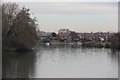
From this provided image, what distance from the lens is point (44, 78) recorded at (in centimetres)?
1206

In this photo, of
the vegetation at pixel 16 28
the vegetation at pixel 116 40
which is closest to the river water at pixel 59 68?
the vegetation at pixel 16 28

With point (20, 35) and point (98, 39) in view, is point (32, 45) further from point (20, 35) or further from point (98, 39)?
point (98, 39)

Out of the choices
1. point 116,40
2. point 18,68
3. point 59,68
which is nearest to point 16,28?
point 116,40

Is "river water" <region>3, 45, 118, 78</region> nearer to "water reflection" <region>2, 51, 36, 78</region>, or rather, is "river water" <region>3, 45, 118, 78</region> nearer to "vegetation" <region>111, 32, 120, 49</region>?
"water reflection" <region>2, 51, 36, 78</region>

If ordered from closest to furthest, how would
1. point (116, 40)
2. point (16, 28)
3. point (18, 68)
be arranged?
point (18, 68) → point (16, 28) → point (116, 40)

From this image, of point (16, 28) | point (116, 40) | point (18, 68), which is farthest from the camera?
point (116, 40)

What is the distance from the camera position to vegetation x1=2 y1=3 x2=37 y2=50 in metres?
31.3

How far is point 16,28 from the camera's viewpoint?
32625mm

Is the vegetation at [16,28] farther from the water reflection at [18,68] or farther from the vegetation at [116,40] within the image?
the water reflection at [18,68]

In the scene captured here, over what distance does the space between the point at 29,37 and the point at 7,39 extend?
3.35 metres

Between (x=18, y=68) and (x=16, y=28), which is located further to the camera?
(x=16, y=28)

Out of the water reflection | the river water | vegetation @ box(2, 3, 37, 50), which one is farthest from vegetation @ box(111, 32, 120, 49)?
the water reflection

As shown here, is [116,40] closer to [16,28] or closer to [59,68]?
[16,28]

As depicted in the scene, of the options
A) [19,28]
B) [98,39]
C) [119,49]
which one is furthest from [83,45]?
[19,28]
